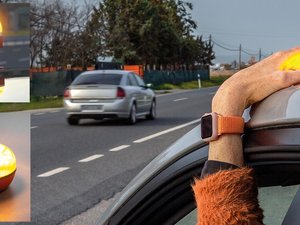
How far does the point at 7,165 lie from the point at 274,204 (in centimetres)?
127

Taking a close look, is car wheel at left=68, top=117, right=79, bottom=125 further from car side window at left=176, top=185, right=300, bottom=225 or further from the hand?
the hand

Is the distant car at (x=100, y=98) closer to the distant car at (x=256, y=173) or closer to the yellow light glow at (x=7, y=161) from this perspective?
the yellow light glow at (x=7, y=161)

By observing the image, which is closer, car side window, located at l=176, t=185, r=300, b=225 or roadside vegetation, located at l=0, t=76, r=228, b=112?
car side window, located at l=176, t=185, r=300, b=225

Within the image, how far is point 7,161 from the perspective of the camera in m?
2.77

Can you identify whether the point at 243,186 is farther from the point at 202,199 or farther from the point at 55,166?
the point at 55,166

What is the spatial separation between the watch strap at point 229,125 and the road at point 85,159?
4.96ft

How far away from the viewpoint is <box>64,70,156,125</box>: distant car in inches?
649

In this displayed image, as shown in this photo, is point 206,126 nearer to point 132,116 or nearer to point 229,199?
point 229,199

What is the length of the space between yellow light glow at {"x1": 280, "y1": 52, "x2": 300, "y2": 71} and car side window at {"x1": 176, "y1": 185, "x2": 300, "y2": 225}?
1.13ft

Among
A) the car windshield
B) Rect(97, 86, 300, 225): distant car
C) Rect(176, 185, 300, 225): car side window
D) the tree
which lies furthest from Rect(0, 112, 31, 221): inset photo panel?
the tree

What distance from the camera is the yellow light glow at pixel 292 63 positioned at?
4.68 ft

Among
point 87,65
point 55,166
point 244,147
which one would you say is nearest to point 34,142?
point 55,166

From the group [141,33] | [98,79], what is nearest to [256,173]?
[98,79]

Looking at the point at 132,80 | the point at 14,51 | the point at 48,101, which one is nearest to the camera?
the point at 14,51
